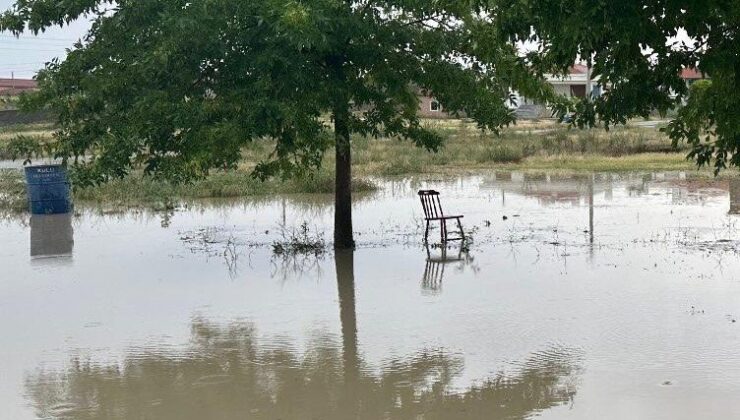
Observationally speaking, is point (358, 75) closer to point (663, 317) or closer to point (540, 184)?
point (663, 317)

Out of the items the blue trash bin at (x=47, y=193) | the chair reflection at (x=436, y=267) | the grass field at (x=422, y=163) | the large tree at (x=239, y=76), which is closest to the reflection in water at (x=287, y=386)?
the chair reflection at (x=436, y=267)

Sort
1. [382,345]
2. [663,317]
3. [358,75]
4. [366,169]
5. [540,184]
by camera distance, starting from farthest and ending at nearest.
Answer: [366,169]
[540,184]
[358,75]
[663,317]
[382,345]

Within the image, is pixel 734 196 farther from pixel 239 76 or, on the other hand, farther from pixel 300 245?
pixel 239 76

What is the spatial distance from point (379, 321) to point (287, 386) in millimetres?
2420

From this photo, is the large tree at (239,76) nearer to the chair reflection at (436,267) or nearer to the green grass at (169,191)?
the chair reflection at (436,267)

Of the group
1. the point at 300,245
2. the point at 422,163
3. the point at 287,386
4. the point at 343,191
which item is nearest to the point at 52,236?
the point at 300,245

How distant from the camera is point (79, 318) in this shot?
10.8 meters

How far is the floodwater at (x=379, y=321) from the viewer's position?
25.2 ft

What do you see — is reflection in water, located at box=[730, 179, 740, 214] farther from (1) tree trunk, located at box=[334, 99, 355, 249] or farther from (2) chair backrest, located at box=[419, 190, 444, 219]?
(1) tree trunk, located at box=[334, 99, 355, 249]

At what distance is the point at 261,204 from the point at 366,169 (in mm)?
8615

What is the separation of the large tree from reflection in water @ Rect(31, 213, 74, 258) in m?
2.83

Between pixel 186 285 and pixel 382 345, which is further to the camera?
pixel 186 285

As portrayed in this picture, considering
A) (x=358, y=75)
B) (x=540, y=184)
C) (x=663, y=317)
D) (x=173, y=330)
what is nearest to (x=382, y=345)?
(x=173, y=330)

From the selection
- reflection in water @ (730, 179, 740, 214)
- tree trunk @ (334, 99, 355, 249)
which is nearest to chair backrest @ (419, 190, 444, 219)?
tree trunk @ (334, 99, 355, 249)
